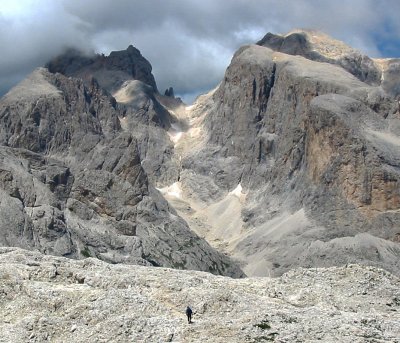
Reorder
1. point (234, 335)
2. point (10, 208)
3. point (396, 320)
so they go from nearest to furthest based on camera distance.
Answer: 1. point (234, 335)
2. point (396, 320)
3. point (10, 208)

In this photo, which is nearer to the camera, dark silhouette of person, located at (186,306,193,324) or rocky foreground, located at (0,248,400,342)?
rocky foreground, located at (0,248,400,342)

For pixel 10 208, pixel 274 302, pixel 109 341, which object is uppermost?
pixel 10 208

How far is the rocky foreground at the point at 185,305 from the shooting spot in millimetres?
63469

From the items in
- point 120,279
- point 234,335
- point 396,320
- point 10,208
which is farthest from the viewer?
point 10,208

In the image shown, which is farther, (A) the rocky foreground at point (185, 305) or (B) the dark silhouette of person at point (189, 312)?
(B) the dark silhouette of person at point (189, 312)

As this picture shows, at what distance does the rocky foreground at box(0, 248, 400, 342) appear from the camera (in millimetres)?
63469

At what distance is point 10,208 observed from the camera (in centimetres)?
19662

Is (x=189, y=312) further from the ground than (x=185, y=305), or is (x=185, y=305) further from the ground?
(x=185, y=305)

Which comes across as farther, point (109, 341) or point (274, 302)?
point (274, 302)

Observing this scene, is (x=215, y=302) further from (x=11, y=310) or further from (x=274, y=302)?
(x=11, y=310)

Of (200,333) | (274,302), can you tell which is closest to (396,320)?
(274,302)

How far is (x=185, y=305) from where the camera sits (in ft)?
228

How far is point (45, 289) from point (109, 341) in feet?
35.7

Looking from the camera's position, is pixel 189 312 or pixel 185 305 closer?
pixel 189 312
